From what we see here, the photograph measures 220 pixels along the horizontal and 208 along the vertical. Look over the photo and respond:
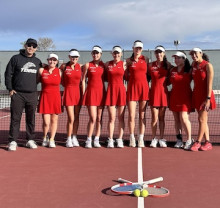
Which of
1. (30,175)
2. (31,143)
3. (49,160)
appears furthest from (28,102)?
(30,175)

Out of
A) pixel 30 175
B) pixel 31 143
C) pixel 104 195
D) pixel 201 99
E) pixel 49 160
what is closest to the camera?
pixel 104 195

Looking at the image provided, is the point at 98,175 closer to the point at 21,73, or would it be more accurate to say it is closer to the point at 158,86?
the point at 158,86

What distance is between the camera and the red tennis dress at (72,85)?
6.39 m

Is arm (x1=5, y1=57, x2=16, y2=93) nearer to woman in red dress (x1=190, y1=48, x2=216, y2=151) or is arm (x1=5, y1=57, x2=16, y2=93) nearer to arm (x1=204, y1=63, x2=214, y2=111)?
woman in red dress (x1=190, y1=48, x2=216, y2=151)

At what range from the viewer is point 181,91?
6359 millimetres

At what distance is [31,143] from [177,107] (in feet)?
8.71

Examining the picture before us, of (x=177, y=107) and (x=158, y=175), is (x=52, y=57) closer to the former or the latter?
(x=177, y=107)

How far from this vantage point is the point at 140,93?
21.1ft

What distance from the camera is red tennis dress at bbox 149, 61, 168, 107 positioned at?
6391 millimetres

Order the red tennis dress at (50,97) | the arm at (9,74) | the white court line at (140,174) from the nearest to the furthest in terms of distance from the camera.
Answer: the white court line at (140,174) < the arm at (9,74) < the red tennis dress at (50,97)

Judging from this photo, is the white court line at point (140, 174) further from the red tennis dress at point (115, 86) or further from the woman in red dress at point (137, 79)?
the red tennis dress at point (115, 86)

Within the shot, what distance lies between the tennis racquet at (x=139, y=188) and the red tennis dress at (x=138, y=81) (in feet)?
7.77

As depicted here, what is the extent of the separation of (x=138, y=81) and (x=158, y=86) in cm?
36

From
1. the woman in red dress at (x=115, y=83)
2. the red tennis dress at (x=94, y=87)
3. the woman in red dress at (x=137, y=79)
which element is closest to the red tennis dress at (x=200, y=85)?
the woman in red dress at (x=137, y=79)
